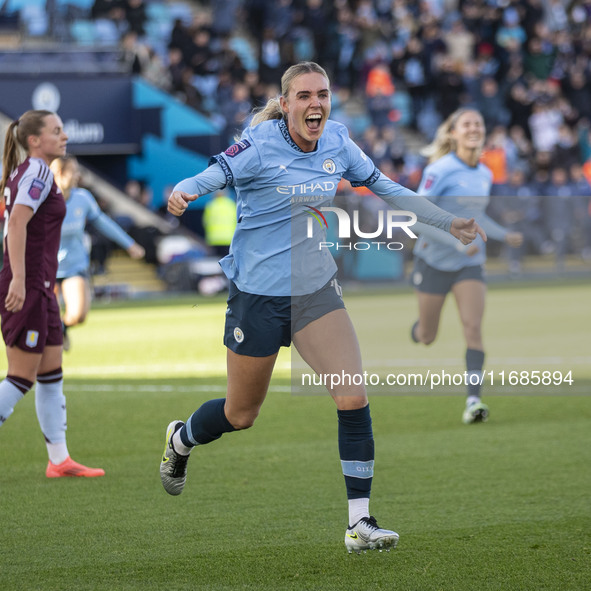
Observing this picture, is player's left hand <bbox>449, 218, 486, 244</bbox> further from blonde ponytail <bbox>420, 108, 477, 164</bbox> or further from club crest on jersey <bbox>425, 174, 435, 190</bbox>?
blonde ponytail <bbox>420, 108, 477, 164</bbox>

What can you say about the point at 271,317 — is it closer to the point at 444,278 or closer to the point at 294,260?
the point at 294,260

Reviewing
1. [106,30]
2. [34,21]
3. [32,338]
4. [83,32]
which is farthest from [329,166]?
[106,30]

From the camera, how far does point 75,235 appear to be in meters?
10.4

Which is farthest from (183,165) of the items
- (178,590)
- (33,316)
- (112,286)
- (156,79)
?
(178,590)

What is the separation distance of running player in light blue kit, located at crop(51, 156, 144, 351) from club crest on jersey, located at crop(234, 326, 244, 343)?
426 cm

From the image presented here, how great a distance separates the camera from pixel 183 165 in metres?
26.4

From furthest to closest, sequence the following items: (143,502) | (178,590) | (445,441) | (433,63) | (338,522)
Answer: (433,63) < (445,441) < (143,502) < (338,522) < (178,590)

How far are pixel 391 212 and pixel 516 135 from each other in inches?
867

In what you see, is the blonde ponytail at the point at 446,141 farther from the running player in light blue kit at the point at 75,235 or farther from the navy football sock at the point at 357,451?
the navy football sock at the point at 357,451

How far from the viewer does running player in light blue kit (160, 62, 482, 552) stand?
5145mm

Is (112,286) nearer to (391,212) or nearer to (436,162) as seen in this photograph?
(436,162)

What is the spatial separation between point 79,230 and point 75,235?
0.47 feet

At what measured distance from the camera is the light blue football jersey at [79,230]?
966 centimetres

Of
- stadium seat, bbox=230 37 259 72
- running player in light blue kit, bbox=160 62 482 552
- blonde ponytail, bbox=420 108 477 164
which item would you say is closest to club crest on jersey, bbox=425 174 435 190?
blonde ponytail, bbox=420 108 477 164
